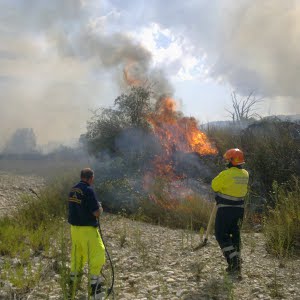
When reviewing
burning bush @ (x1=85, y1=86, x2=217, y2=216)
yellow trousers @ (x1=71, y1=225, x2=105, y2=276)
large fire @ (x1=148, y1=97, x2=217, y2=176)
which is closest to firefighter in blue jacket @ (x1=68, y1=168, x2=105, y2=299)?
yellow trousers @ (x1=71, y1=225, x2=105, y2=276)

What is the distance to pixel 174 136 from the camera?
1897 centimetres

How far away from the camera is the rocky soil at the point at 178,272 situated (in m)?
5.21

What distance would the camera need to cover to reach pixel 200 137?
63.2 ft

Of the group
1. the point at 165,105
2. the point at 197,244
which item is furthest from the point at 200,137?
the point at 197,244

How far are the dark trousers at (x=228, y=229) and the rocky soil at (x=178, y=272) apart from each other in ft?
1.08

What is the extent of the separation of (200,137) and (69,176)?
314 inches

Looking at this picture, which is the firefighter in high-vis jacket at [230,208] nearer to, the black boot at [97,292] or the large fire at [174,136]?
the black boot at [97,292]

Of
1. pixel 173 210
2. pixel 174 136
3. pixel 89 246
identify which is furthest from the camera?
pixel 174 136

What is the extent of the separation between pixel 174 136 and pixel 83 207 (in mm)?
14073

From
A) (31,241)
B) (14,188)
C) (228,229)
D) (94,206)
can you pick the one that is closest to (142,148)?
(14,188)

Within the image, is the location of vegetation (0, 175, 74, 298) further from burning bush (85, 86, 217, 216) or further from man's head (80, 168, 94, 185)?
burning bush (85, 86, 217, 216)

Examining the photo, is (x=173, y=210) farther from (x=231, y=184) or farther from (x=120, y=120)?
(x=120, y=120)

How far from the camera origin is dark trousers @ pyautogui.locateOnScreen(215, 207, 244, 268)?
6.16 meters

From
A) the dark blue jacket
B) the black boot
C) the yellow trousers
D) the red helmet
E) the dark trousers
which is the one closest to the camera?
the black boot
